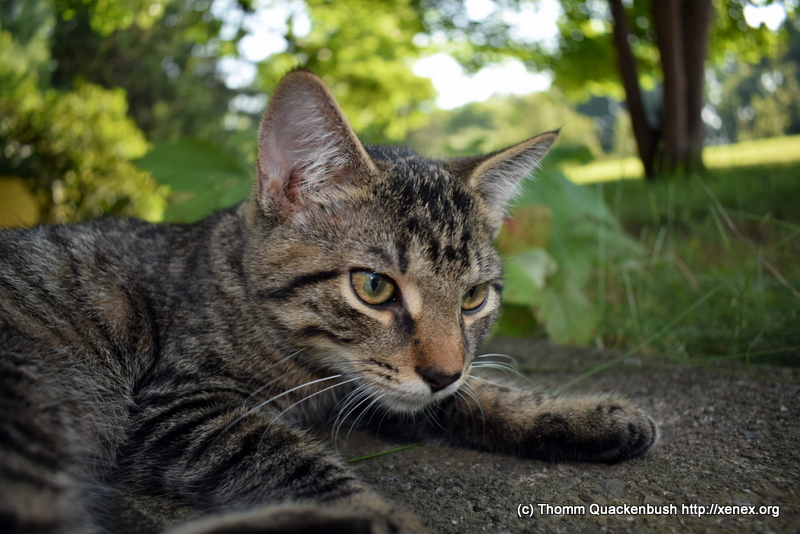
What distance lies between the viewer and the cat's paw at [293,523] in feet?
3.76

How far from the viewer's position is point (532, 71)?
39.7 feet

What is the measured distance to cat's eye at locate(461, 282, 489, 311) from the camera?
200 cm

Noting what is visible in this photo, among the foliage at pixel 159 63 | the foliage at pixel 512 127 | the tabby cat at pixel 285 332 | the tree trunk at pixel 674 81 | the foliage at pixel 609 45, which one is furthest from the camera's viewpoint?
the foliage at pixel 609 45

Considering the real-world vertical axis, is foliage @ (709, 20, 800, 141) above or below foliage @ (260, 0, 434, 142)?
below

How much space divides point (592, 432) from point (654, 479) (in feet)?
0.75

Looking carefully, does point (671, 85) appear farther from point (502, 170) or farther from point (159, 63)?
point (159, 63)

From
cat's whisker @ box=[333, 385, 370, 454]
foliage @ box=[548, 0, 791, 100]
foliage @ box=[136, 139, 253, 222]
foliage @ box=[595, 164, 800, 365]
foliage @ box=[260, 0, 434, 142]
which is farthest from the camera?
foliage @ box=[548, 0, 791, 100]

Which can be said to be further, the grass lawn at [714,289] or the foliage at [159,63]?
the foliage at [159,63]


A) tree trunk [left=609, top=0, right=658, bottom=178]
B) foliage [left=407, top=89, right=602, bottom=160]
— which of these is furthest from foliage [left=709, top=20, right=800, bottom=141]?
tree trunk [left=609, top=0, right=658, bottom=178]

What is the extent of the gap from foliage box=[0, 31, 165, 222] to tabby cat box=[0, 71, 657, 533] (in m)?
4.84

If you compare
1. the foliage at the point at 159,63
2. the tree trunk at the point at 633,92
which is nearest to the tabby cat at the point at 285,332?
the foliage at the point at 159,63

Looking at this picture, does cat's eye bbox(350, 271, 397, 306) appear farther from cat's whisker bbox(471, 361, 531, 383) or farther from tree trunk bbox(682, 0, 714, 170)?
tree trunk bbox(682, 0, 714, 170)

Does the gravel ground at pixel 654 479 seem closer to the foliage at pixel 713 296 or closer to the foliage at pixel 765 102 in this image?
the foliage at pixel 713 296

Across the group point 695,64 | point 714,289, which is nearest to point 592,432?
point 714,289
